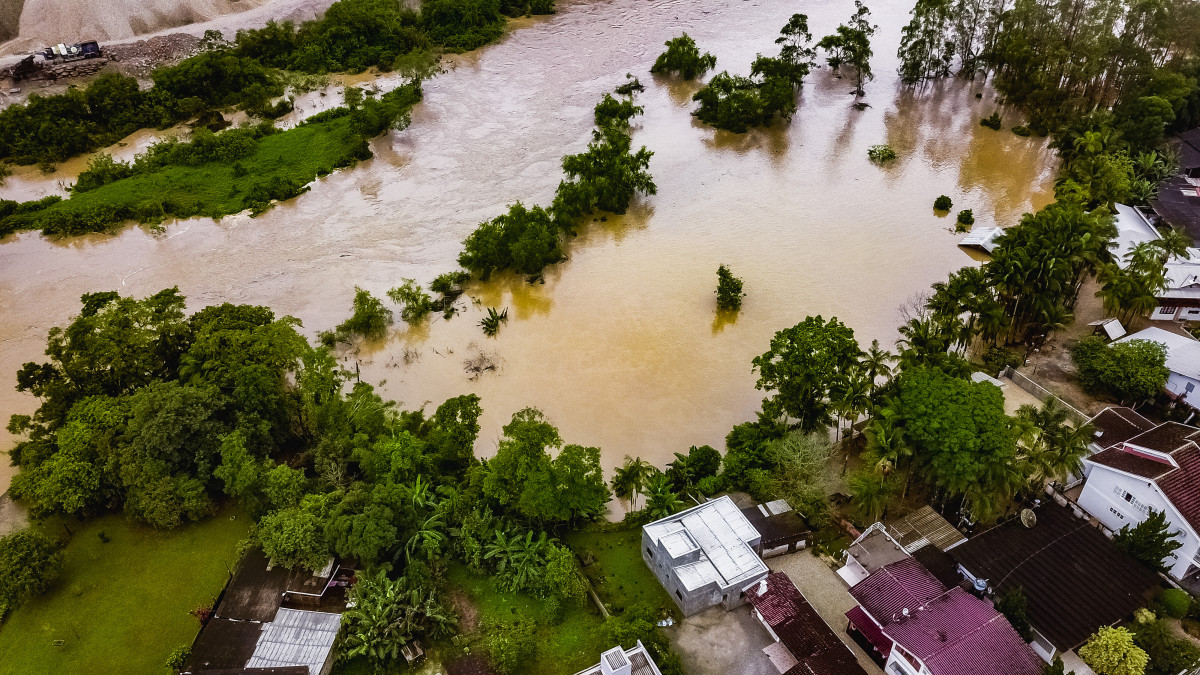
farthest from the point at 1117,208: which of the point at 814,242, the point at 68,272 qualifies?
the point at 68,272

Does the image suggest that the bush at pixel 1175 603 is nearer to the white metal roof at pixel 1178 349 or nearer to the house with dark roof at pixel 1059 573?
the house with dark roof at pixel 1059 573

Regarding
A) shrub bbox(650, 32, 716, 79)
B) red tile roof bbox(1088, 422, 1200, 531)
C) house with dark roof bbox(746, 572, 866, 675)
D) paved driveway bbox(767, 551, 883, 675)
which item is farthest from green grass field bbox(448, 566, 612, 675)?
shrub bbox(650, 32, 716, 79)

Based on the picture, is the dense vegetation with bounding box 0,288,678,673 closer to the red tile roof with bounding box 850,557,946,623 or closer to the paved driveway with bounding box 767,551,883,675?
the paved driveway with bounding box 767,551,883,675

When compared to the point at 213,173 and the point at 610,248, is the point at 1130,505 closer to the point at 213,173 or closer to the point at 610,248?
the point at 610,248

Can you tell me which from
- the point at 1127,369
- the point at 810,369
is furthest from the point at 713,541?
the point at 1127,369

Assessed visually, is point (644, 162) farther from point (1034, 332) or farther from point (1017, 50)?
point (1017, 50)
